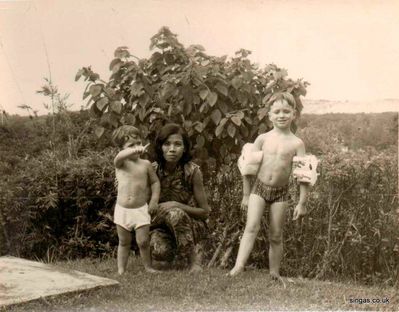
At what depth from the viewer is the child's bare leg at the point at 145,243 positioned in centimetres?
373

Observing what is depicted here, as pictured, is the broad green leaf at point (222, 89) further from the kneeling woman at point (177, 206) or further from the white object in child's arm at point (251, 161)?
the white object in child's arm at point (251, 161)

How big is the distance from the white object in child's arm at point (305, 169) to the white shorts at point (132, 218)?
3.73ft

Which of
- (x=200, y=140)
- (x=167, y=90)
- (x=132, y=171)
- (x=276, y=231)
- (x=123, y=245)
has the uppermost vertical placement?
(x=167, y=90)

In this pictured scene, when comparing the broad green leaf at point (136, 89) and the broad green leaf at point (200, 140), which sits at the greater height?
the broad green leaf at point (136, 89)

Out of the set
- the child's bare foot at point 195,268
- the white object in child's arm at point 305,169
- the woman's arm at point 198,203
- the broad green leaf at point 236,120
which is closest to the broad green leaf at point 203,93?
the broad green leaf at point 236,120

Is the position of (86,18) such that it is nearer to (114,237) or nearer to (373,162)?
(114,237)

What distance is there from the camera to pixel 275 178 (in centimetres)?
359

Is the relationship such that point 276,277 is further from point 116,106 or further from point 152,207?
point 116,106

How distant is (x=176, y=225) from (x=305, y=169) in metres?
1.05

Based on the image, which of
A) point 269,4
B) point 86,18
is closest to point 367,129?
point 269,4

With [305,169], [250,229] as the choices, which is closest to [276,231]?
[250,229]

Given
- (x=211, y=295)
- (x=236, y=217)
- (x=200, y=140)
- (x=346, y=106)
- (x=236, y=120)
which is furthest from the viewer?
(x=346, y=106)

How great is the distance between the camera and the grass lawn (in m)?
2.99

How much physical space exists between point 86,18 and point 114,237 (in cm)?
201
